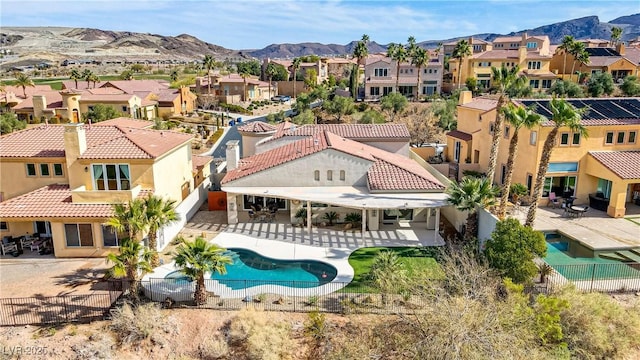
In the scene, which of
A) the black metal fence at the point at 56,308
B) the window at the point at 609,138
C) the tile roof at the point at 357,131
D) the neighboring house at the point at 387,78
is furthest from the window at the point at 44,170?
the neighboring house at the point at 387,78

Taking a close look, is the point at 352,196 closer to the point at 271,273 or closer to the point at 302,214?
the point at 302,214

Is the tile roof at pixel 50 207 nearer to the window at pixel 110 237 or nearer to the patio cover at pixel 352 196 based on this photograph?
the window at pixel 110 237

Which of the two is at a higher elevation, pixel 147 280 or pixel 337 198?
pixel 337 198

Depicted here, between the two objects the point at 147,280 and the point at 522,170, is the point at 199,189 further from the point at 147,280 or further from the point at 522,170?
the point at 522,170

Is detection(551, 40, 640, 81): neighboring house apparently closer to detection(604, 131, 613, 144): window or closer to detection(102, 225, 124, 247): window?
detection(604, 131, 613, 144): window

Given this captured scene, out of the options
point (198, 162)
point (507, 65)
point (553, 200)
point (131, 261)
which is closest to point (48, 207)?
point (131, 261)

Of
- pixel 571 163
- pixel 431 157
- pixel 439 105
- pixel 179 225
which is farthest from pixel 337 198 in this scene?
pixel 439 105
